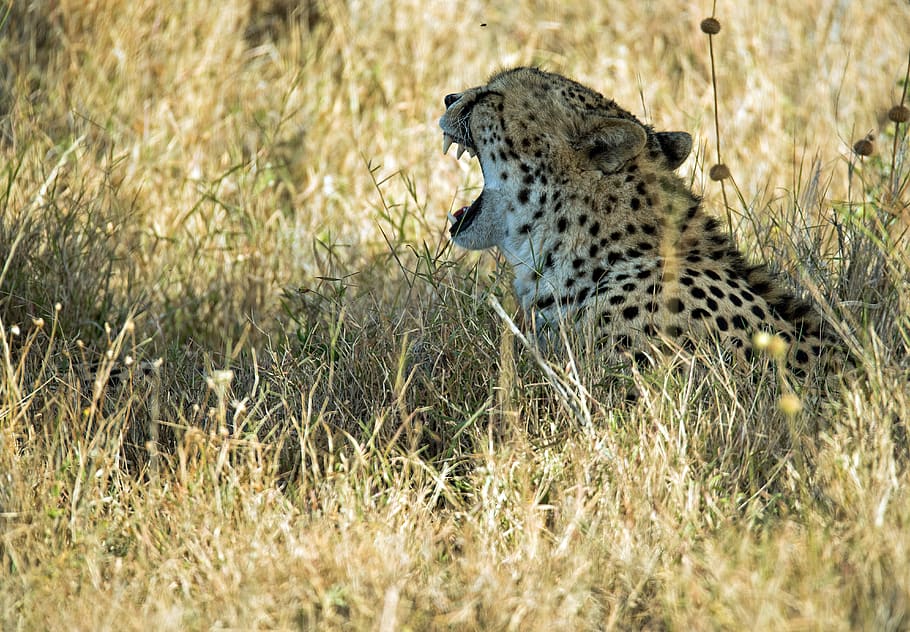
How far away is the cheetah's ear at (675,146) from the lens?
3.46 meters

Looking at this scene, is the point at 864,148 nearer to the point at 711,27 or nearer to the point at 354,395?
the point at 711,27

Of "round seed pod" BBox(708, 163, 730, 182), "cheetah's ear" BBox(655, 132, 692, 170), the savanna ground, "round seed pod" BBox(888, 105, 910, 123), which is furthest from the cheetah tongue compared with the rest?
"round seed pod" BBox(888, 105, 910, 123)

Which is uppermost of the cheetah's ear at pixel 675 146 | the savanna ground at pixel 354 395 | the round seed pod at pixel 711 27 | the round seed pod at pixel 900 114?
the round seed pod at pixel 711 27

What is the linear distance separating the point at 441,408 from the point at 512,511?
1.73 ft

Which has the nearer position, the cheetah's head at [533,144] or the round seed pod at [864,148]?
the cheetah's head at [533,144]

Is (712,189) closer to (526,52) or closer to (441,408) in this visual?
(526,52)

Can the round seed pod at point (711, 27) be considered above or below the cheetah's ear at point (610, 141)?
above

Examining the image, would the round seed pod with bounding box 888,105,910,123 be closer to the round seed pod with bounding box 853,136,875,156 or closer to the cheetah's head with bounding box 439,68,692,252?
the round seed pod with bounding box 853,136,875,156

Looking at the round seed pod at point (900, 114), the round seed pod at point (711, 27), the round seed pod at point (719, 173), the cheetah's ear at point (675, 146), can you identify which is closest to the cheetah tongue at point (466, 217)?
the cheetah's ear at point (675, 146)

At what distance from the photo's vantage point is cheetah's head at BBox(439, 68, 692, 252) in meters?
3.29

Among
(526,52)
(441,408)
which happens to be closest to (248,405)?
(441,408)

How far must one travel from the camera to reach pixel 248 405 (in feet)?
10.4

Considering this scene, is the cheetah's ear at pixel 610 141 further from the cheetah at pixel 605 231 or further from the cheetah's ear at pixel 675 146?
the cheetah's ear at pixel 675 146

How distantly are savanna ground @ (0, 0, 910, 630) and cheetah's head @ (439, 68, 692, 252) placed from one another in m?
0.24
